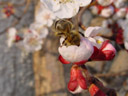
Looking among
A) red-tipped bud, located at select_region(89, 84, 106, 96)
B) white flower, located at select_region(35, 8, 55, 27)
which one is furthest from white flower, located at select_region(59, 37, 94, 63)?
white flower, located at select_region(35, 8, 55, 27)

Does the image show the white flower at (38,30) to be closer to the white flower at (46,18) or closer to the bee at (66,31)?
the white flower at (46,18)

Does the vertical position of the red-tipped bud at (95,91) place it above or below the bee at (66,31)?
below

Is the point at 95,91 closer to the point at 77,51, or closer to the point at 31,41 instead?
the point at 77,51

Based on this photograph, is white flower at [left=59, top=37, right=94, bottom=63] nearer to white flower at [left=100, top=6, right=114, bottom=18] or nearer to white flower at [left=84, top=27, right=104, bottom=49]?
white flower at [left=84, top=27, right=104, bottom=49]

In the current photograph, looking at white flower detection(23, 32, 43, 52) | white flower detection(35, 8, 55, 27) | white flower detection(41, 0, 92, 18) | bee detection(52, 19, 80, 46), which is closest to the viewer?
bee detection(52, 19, 80, 46)

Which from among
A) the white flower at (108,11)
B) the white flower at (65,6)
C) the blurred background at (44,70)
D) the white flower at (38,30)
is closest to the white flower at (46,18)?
the white flower at (38,30)

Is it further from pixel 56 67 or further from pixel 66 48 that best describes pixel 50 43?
pixel 66 48

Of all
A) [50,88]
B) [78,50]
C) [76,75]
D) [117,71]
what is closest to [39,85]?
[50,88]
